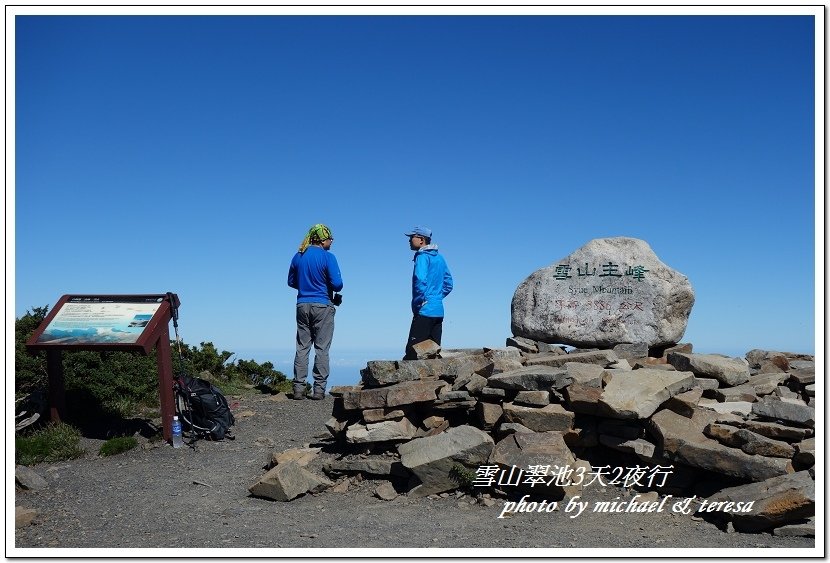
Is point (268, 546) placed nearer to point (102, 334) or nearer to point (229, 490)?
point (229, 490)

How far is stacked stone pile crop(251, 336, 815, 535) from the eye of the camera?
7668 mm

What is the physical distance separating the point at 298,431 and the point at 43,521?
455 cm

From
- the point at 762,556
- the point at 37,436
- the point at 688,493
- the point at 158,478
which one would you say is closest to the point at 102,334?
the point at 37,436

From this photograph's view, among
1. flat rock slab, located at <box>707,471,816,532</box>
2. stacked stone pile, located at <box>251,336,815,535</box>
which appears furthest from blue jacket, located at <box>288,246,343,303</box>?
flat rock slab, located at <box>707,471,816,532</box>

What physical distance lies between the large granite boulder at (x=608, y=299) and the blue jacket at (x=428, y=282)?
1878mm

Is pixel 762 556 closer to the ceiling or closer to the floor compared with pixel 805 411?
closer to the floor

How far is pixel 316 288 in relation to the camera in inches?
503

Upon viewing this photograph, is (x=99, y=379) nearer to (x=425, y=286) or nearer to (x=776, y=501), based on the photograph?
(x=425, y=286)

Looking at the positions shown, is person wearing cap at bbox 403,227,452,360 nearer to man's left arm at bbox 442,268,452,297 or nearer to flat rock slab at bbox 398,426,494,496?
man's left arm at bbox 442,268,452,297

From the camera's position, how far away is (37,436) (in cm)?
1013

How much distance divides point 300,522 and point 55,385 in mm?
5617

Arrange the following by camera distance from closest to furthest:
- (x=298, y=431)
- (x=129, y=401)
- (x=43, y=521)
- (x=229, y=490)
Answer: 1. (x=43, y=521)
2. (x=229, y=490)
3. (x=298, y=431)
4. (x=129, y=401)
